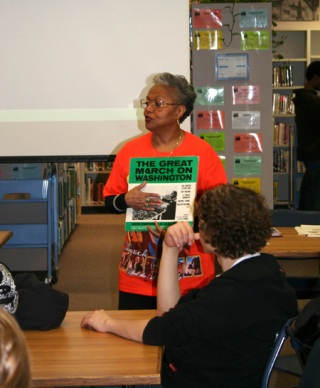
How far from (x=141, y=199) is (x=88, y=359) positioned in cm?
87

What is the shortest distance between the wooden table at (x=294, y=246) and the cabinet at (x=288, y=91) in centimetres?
569

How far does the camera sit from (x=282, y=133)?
386 inches

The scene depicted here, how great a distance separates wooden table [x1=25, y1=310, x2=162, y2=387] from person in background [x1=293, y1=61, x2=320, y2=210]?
3829 mm

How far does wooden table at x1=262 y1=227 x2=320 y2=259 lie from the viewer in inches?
137

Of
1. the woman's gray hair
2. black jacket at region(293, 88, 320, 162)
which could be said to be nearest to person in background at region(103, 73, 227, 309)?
the woman's gray hair

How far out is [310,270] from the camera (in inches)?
241

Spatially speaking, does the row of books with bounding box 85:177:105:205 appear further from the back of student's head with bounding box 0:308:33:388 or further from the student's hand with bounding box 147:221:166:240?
the back of student's head with bounding box 0:308:33:388

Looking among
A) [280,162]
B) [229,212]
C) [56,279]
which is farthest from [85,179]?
[229,212]

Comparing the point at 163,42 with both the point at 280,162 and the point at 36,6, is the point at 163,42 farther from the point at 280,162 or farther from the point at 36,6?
the point at 280,162

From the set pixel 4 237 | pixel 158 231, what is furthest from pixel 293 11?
pixel 158 231

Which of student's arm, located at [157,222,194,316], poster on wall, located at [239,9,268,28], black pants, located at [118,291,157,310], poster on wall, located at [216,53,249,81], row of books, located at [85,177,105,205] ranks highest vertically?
poster on wall, located at [239,9,268,28]

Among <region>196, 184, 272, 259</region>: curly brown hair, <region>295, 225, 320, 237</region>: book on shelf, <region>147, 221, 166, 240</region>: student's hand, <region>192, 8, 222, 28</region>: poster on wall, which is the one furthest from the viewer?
<region>192, 8, 222, 28</region>: poster on wall

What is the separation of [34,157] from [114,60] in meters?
0.85

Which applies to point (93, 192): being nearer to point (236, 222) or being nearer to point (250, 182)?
point (250, 182)
